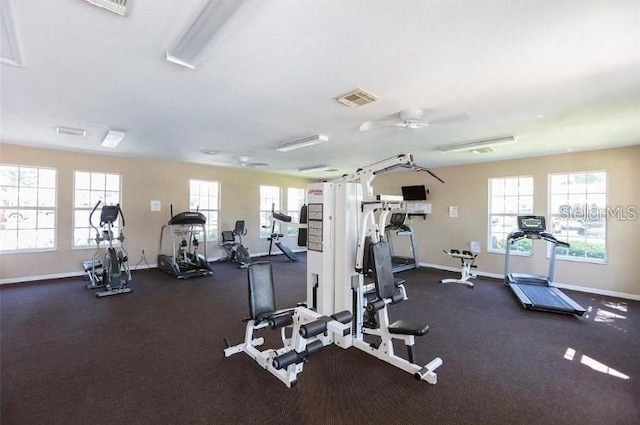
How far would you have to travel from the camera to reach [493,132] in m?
4.07

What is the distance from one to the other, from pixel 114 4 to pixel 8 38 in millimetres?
950

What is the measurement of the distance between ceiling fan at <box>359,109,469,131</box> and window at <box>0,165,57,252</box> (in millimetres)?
6079

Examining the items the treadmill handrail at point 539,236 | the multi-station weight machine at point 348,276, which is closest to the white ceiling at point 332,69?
the multi-station weight machine at point 348,276

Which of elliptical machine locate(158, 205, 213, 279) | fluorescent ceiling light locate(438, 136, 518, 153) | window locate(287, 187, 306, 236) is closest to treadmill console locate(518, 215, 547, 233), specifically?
fluorescent ceiling light locate(438, 136, 518, 153)

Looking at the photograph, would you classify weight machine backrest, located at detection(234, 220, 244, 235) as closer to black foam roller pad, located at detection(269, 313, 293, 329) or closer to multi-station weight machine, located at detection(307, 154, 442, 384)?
multi-station weight machine, located at detection(307, 154, 442, 384)

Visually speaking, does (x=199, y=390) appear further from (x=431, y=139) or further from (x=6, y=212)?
(x=6, y=212)

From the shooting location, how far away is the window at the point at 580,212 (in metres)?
5.16

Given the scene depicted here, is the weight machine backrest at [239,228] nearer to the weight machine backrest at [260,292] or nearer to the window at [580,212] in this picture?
the weight machine backrest at [260,292]

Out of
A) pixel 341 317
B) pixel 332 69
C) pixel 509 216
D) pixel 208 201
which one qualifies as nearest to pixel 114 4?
pixel 332 69

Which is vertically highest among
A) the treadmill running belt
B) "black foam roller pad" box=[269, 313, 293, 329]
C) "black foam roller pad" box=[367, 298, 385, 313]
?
"black foam roller pad" box=[367, 298, 385, 313]

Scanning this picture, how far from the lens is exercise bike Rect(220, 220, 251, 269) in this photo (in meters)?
7.28

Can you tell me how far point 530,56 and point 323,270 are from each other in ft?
8.28

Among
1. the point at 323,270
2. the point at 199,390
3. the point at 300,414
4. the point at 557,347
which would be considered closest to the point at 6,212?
the point at 199,390

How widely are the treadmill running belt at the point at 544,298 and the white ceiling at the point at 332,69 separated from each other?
2.38 m
